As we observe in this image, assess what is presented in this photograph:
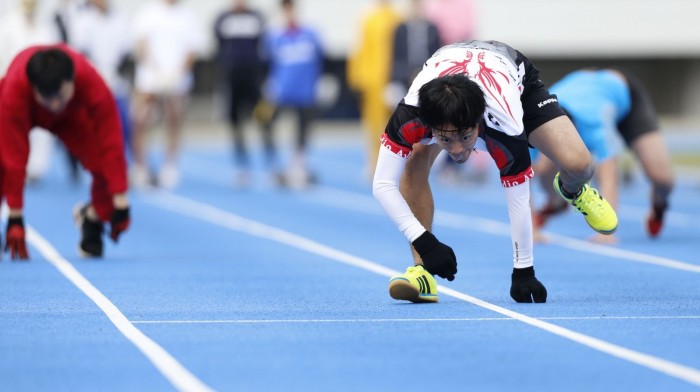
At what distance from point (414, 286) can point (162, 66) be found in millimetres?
11721

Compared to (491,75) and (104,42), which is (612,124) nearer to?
(491,75)

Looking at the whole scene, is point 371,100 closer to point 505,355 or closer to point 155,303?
point 155,303

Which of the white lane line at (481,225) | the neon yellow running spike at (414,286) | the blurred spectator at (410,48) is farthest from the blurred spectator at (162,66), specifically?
the neon yellow running spike at (414,286)

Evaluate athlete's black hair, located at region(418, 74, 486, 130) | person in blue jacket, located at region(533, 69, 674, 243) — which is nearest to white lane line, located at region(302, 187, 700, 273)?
person in blue jacket, located at region(533, 69, 674, 243)

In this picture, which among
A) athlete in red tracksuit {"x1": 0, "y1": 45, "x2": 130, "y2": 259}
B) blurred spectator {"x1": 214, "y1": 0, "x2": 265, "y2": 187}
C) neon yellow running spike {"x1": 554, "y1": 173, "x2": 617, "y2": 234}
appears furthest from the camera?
blurred spectator {"x1": 214, "y1": 0, "x2": 265, "y2": 187}

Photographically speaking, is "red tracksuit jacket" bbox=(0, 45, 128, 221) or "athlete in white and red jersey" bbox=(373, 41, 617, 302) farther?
"red tracksuit jacket" bbox=(0, 45, 128, 221)

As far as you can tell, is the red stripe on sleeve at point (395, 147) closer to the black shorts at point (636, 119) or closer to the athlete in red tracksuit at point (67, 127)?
the athlete in red tracksuit at point (67, 127)

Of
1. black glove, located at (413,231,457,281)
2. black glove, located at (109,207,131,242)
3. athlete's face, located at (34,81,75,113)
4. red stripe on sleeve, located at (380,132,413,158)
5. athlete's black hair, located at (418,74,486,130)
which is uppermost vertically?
athlete's black hair, located at (418,74,486,130)

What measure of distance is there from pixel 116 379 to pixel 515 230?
2.98 m

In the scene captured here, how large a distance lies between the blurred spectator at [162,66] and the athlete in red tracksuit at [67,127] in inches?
320

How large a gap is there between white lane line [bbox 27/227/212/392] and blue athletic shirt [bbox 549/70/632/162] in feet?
13.2

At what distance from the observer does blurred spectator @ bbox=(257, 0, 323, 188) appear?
2005 cm

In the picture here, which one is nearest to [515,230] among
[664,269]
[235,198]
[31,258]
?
[664,269]

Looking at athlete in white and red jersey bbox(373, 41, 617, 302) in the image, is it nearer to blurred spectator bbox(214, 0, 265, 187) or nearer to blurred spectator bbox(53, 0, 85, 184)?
blurred spectator bbox(53, 0, 85, 184)
